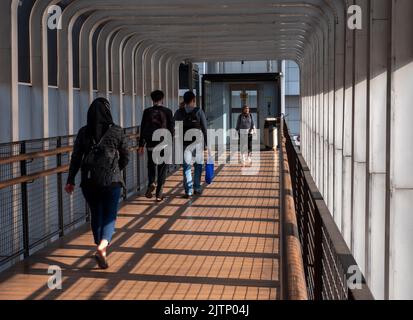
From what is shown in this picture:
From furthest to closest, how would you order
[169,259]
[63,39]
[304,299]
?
[63,39] → [169,259] → [304,299]

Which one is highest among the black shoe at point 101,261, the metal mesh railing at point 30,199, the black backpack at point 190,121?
the black backpack at point 190,121

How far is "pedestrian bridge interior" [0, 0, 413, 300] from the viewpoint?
5.44 m

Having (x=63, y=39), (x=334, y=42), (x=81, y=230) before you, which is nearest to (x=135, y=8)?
(x=63, y=39)

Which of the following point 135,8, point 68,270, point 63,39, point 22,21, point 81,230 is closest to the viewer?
point 68,270

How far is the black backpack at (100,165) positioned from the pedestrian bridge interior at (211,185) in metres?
0.76

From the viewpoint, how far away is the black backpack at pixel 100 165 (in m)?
5.77

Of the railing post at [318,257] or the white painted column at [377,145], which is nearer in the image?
the railing post at [318,257]

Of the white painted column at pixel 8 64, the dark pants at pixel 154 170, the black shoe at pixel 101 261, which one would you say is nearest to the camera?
the black shoe at pixel 101 261

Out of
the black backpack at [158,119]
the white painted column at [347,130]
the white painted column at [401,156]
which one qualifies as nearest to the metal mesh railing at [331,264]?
the white painted column at [401,156]

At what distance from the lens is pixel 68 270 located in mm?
6195

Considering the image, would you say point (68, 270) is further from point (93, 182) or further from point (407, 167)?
point (407, 167)

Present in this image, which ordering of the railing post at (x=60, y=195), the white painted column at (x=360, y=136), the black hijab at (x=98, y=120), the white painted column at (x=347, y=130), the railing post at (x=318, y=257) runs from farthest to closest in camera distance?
the white painted column at (x=347, y=130), the white painted column at (x=360, y=136), the railing post at (x=60, y=195), the black hijab at (x=98, y=120), the railing post at (x=318, y=257)

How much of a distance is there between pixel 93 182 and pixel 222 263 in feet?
4.77

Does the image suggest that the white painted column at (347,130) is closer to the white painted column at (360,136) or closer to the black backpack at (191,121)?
the white painted column at (360,136)
